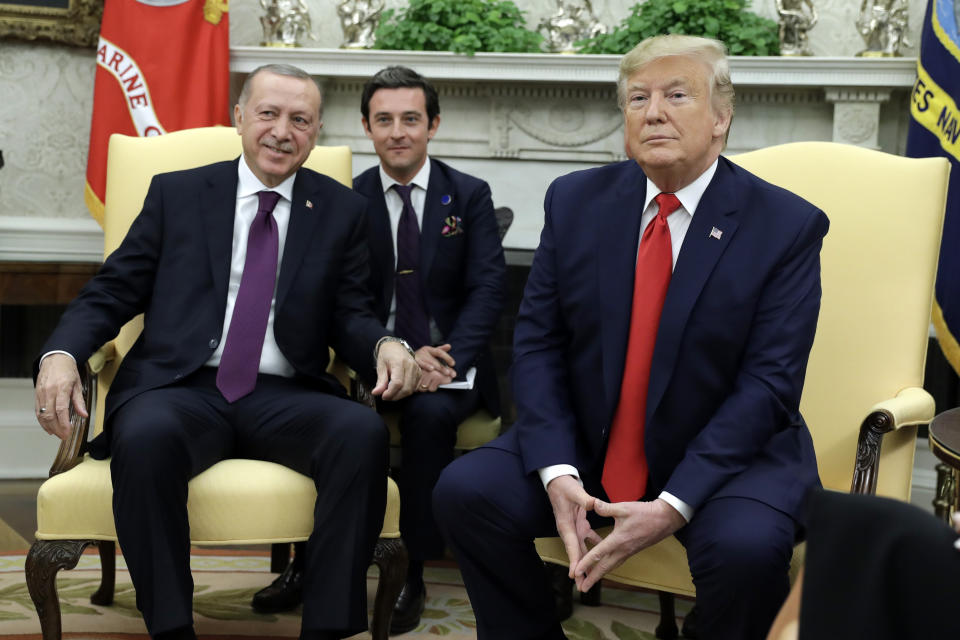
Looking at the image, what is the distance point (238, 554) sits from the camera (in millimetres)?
3178

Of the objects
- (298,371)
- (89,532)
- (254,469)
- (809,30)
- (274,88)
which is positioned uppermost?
(809,30)

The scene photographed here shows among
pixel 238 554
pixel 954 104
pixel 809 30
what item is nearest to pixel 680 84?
pixel 954 104

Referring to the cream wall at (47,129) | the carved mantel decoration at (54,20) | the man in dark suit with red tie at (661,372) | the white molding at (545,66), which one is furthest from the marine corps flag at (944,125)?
the carved mantel decoration at (54,20)

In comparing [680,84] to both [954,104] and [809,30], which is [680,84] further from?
[809,30]

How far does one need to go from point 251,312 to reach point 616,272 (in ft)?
2.96

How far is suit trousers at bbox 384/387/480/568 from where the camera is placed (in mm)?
2646

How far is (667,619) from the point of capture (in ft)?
8.32

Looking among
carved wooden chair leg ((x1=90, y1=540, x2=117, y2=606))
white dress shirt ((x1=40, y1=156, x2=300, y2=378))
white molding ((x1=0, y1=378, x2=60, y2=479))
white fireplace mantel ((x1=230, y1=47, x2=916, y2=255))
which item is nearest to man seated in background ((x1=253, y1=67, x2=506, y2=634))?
white dress shirt ((x1=40, y1=156, x2=300, y2=378))

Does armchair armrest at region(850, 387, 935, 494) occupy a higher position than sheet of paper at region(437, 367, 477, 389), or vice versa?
armchair armrest at region(850, 387, 935, 494)

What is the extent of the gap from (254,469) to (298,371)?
0.36 m

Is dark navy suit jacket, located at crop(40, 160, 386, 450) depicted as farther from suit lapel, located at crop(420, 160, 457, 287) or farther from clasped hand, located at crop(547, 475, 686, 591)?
clasped hand, located at crop(547, 475, 686, 591)

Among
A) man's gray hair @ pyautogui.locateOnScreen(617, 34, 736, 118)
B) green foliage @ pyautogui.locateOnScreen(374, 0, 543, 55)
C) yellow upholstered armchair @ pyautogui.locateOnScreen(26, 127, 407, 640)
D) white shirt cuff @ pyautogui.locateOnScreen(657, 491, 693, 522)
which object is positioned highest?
green foliage @ pyautogui.locateOnScreen(374, 0, 543, 55)

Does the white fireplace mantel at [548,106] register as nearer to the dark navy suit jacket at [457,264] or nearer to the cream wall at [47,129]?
the cream wall at [47,129]

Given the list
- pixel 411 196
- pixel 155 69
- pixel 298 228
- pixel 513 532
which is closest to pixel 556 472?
pixel 513 532
